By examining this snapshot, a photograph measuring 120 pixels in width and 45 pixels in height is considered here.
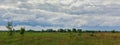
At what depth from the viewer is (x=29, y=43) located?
249 feet

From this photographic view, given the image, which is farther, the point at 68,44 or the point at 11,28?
the point at 11,28

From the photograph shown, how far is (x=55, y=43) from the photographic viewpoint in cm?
7506

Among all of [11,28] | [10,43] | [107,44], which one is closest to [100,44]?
[107,44]

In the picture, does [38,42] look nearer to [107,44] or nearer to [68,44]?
[68,44]

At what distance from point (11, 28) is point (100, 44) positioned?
4824 cm

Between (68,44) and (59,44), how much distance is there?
1.90m

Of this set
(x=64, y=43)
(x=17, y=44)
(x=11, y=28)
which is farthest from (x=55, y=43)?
(x=11, y=28)

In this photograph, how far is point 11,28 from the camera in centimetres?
11488

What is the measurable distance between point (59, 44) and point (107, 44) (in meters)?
10.5

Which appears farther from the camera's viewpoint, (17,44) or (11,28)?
(11,28)

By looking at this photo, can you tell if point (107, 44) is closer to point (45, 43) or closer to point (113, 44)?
point (113, 44)

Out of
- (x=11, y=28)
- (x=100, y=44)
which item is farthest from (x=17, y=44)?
(x=11, y=28)

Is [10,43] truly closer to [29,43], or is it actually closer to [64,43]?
[29,43]

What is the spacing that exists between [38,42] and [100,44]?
1351cm
